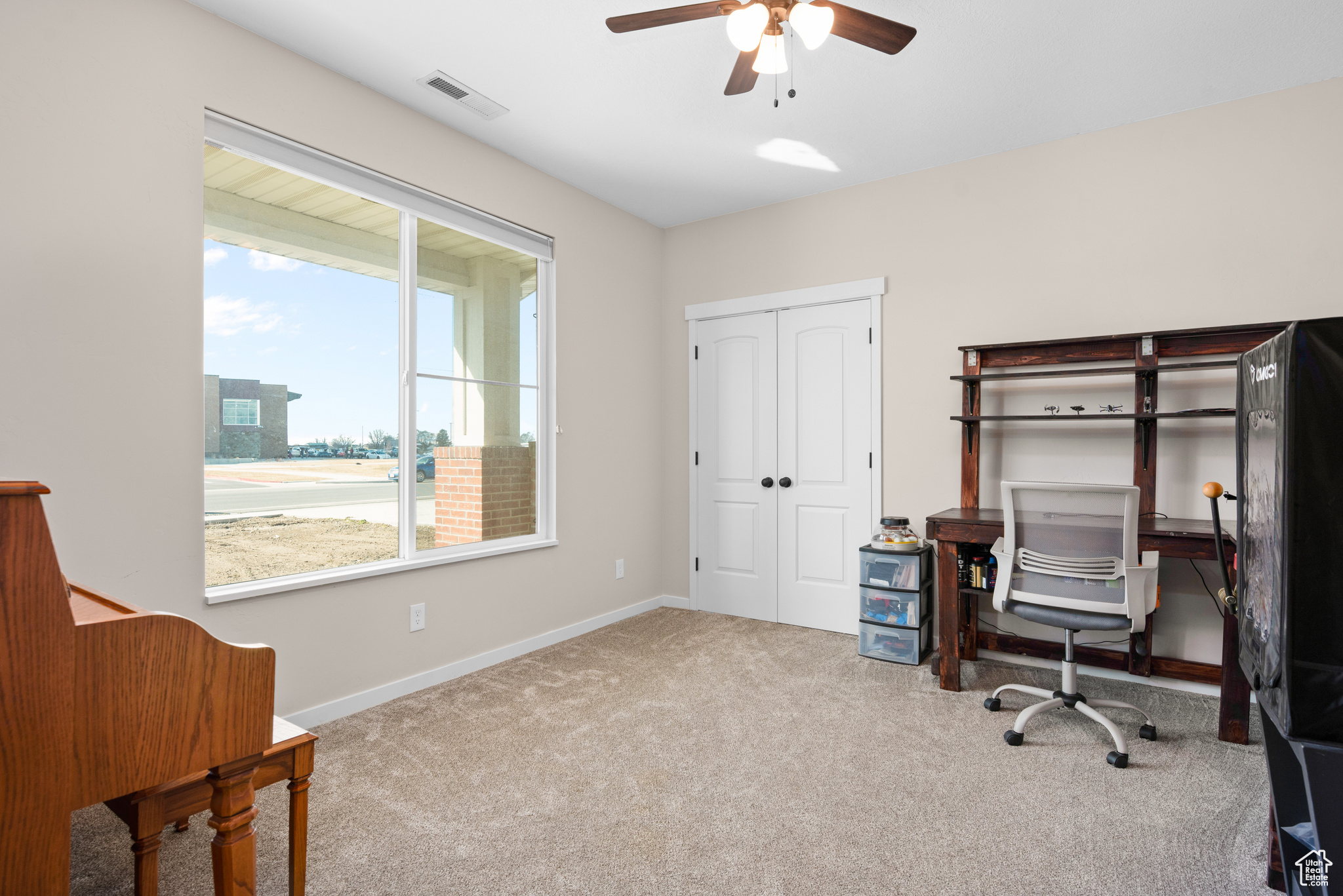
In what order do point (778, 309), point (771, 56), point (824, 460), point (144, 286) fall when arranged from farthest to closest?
point (778, 309) < point (824, 460) < point (144, 286) < point (771, 56)

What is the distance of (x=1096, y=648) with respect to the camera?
11.0 ft

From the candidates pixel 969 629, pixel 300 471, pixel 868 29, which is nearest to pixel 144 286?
pixel 300 471

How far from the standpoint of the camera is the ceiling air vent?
2854 millimetres

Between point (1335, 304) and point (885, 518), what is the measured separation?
2.11 metres

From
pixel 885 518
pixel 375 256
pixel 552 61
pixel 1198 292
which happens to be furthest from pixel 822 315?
pixel 375 256

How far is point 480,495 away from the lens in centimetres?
356

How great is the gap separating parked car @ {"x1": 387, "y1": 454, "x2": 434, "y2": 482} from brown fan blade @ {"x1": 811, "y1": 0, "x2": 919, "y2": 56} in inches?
96.8

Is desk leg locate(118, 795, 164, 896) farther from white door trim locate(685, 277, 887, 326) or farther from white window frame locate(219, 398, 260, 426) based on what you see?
white door trim locate(685, 277, 887, 326)

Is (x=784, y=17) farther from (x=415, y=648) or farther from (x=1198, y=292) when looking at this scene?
(x=415, y=648)

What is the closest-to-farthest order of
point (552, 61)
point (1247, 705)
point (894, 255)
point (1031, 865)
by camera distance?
point (1031, 865), point (1247, 705), point (552, 61), point (894, 255)

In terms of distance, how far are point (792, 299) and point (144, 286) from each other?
3.25 m

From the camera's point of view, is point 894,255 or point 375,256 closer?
point 375,256

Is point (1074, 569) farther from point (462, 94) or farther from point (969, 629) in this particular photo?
point (462, 94)

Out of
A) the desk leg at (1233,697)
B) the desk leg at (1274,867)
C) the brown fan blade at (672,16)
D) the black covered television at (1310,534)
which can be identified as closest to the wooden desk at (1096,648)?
the desk leg at (1233,697)
